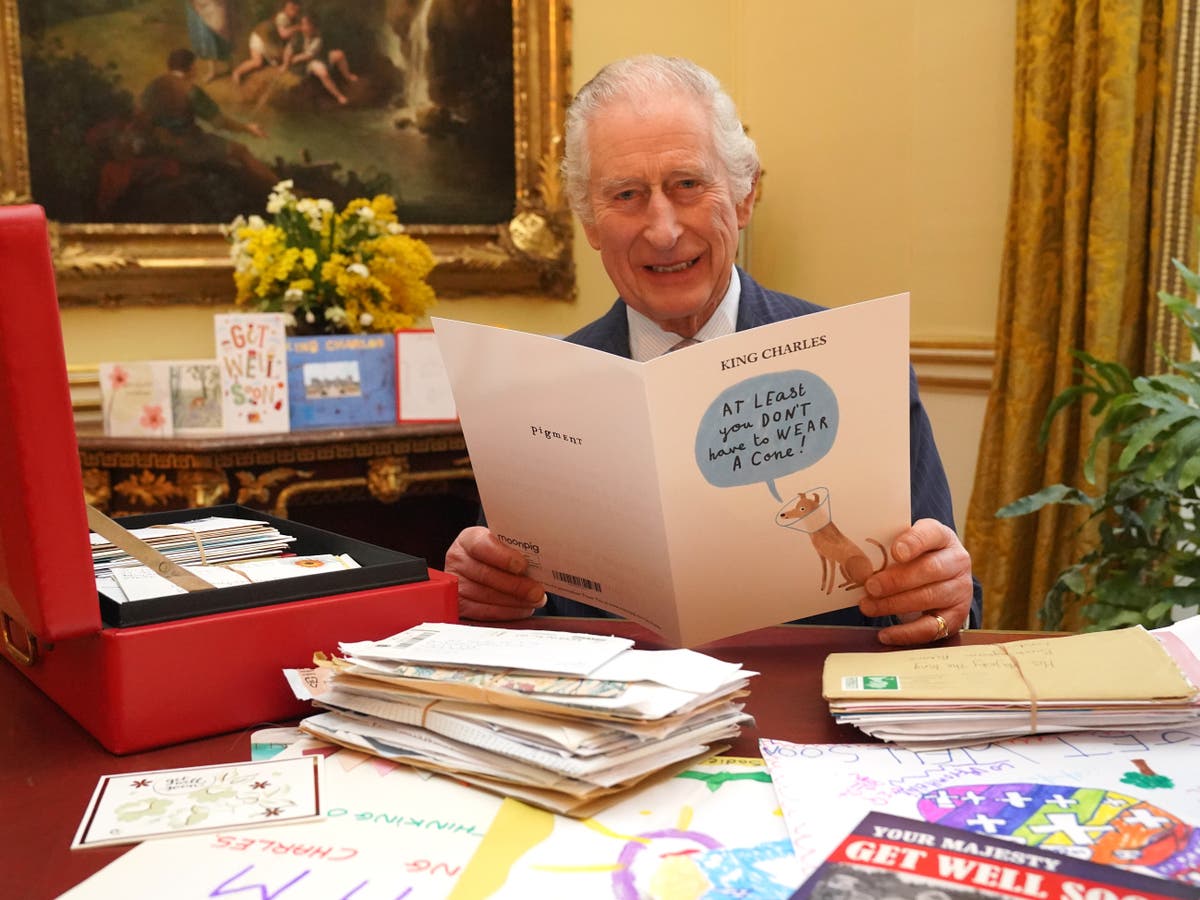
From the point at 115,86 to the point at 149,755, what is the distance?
101 inches

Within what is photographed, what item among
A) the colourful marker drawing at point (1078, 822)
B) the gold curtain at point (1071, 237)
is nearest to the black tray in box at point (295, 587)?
the colourful marker drawing at point (1078, 822)

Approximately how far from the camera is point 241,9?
315 centimetres

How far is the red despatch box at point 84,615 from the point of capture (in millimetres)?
846

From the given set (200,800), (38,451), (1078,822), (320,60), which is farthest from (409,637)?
(320,60)

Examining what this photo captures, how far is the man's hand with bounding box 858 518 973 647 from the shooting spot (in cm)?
125

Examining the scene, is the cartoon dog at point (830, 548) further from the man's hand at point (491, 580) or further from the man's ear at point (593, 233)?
the man's ear at point (593, 233)

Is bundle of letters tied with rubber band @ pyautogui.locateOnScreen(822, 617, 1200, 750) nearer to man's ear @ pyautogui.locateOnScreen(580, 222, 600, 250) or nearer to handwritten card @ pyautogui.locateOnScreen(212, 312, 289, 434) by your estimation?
man's ear @ pyautogui.locateOnScreen(580, 222, 600, 250)

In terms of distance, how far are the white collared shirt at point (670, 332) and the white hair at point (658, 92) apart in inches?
6.8

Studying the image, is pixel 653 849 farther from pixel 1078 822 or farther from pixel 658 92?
pixel 658 92

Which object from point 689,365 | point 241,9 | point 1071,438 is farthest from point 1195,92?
point 241,9

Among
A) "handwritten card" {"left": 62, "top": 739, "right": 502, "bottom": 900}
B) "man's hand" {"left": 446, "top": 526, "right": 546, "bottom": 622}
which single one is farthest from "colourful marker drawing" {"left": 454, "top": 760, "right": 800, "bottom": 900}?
"man's hand" {"left": 446, "top": 526, "right": 546, "bottom": 622}

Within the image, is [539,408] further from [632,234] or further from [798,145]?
[798,145]

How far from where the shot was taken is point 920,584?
1258 mm

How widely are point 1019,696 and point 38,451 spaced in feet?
2.70
